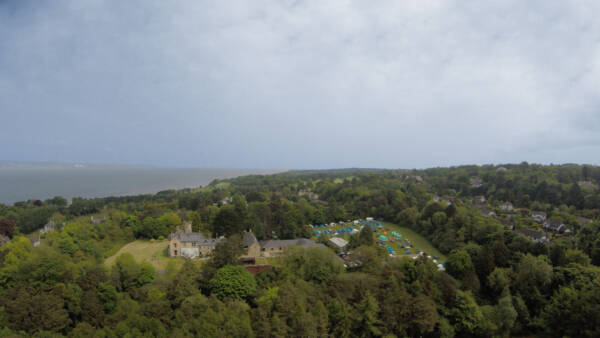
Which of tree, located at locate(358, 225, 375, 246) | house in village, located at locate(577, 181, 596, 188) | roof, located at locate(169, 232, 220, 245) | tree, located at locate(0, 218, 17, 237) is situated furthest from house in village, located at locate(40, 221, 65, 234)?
house in village, located at locate(577, 181, 596, 188)

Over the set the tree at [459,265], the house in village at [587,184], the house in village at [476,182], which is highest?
the house in village at [587,184]

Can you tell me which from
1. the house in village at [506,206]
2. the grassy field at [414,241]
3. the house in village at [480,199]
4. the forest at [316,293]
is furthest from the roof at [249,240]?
the house in village at [480,199]

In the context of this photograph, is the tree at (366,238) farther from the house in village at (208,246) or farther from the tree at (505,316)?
the tree at (505,316)

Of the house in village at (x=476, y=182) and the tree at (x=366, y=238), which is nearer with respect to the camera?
the tree at (x=366, y=238)

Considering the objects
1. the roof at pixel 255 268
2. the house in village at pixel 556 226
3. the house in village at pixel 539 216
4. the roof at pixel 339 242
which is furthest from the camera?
the house in village at pixel 539 216

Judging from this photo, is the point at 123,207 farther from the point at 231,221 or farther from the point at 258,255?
the point at 258,255

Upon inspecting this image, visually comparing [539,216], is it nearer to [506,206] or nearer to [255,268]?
[506,206]

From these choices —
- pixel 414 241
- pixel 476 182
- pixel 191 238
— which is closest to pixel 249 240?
pixel 191 238
